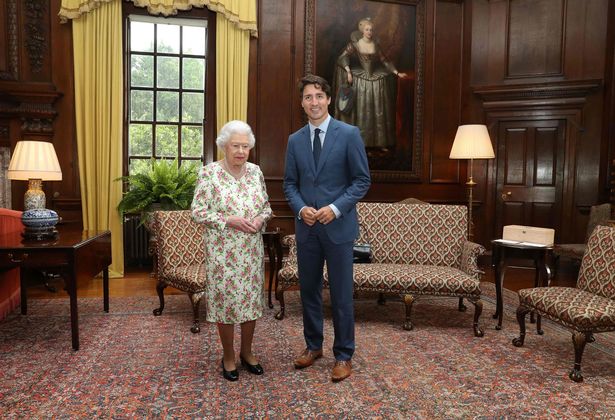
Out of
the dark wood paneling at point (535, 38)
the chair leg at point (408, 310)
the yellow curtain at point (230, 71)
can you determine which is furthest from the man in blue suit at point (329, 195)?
the dark wood paneling at point (535, 38)

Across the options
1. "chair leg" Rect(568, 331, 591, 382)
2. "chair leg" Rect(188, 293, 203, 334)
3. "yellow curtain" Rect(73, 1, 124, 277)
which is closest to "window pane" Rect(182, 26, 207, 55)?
"yellow curtain" Rect(73, 1, 124, 277)

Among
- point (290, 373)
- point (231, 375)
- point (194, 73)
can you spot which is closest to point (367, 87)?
point (194, 73)

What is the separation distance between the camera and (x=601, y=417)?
8.02 ft

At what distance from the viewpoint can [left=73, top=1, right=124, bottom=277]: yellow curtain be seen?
6.04m

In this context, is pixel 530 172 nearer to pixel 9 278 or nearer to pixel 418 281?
pixel 418 281

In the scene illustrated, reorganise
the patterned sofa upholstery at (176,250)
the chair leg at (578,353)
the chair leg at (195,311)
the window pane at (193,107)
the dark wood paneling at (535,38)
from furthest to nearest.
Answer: the dark wood paneling at (535,38) < the window pane at (193,107) < the patterned sofa upholstery at (176,250) < the chair leg at (195,311) < the chair leg at (578,353)

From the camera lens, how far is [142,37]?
260 inches

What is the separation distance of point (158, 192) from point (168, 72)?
1.90 m

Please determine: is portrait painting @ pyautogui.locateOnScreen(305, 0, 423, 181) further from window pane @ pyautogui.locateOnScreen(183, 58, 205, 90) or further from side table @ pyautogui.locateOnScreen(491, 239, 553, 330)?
side table @ pyautogui.locateOnScreen(491, 239, 553, 330)

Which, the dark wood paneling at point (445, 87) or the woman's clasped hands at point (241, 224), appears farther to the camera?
the dark wood paneling at point (445, 87)

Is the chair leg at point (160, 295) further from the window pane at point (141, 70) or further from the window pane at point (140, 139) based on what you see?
the window pane at point (141, 70)

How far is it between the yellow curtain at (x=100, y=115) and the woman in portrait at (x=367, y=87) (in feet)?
9.84

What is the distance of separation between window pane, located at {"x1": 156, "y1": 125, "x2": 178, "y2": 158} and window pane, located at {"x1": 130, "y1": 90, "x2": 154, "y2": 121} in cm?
22

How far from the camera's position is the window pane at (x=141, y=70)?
6.61m
